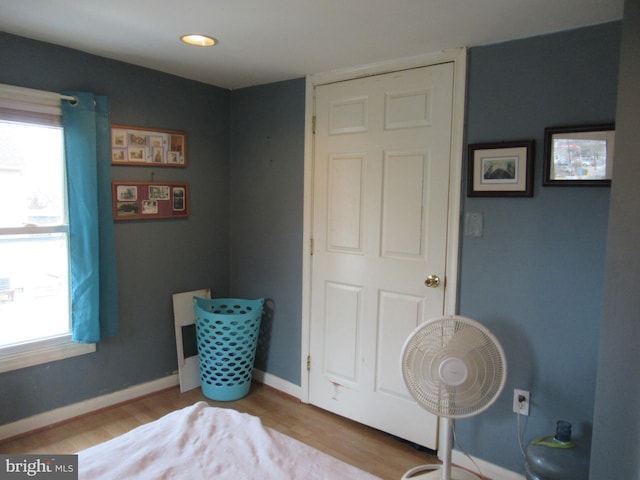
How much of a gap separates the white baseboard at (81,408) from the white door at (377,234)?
3.46ft

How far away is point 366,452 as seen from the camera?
2422mm

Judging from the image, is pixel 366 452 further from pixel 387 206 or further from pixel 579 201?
pixel 579 201

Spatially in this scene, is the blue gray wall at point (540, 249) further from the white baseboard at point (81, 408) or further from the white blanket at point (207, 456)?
the white baseboard at point (81, 408)

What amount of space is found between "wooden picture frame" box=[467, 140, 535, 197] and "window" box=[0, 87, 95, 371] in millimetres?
2215

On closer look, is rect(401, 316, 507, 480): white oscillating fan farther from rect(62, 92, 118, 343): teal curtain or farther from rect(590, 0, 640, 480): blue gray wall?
rect(62, 92, 118, 343): teal curtain

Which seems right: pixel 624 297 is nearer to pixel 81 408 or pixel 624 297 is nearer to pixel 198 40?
pixel 198 40

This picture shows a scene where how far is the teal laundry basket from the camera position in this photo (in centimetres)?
289

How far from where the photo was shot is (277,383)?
316 cm

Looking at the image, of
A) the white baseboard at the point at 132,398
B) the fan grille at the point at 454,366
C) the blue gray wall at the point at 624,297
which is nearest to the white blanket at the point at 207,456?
the fan grille at the point at 454,366

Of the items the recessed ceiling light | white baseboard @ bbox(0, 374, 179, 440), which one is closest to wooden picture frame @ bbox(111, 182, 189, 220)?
the recessed ceiling light

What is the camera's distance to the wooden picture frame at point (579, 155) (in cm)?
184

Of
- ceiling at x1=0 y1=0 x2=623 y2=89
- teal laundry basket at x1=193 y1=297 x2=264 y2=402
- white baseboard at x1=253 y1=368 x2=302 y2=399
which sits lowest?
white baseboard at x1=253 y1=368 x2=302 y2=399

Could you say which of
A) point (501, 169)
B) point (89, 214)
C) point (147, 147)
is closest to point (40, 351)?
point (89, 214)

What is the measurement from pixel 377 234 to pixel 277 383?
1364 mm
